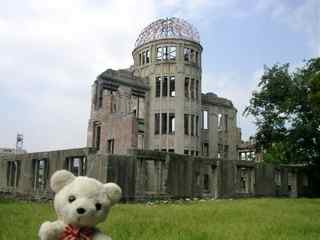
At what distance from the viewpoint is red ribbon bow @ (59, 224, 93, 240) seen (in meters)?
4.03

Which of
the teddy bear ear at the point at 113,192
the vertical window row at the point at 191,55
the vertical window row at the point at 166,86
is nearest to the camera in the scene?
the teddy bear ear at the point at 113,192

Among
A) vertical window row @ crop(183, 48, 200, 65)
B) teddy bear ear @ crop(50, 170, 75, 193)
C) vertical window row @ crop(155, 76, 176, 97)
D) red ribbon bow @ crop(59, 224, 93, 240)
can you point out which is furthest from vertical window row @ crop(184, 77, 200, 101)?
red ribbon bow @ crop(59, 224, 93, 240)

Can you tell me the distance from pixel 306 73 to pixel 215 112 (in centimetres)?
1186

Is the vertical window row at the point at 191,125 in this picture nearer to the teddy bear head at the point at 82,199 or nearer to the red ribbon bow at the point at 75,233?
the teddy bear head at the point at 82,199

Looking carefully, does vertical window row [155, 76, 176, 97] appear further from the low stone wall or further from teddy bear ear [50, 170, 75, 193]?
teddy bear ear [50, 170, 75, 193]

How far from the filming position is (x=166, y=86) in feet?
122

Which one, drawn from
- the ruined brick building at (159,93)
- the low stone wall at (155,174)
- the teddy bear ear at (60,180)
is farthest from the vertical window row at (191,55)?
the teddy bear ear at (60,180)

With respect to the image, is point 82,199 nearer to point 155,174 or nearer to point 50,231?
point 50,231

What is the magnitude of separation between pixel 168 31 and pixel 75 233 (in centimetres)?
3435

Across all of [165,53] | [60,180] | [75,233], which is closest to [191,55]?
[165,53]

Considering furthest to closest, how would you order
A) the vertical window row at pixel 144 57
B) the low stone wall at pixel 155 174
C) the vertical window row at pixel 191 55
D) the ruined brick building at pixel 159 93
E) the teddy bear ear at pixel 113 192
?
the vertical window row at pixel 144 57 → the vertical window row at pixel 191 55 → the ruined brick building at pixel 159 93 → the low stone wall at pixel 155 174 → the teddy bear ear at pixel 113 192

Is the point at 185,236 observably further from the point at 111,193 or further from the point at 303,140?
the point at 303,140

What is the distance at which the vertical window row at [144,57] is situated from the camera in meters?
37.8

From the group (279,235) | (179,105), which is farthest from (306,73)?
(279,235)
